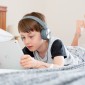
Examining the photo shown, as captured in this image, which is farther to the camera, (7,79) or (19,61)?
(19,61)

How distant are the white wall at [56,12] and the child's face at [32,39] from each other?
63.3 inches

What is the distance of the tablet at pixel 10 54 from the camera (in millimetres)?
797

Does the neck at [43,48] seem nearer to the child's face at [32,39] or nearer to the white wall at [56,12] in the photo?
the child's face at [32,39]

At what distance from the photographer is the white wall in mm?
2801

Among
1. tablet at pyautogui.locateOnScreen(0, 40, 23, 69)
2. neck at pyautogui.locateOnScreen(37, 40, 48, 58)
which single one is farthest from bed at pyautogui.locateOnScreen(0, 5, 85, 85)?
neck at pyautogui.locateOnScreen(37, 40, 48, 58)

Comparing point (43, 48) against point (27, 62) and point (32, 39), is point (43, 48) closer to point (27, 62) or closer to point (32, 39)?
point (32, 39)

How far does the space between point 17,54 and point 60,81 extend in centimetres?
44

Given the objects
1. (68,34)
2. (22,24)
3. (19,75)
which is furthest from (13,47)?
(68,34)

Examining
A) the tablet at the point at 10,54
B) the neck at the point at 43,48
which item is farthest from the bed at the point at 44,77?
the neck at the point at 43,48

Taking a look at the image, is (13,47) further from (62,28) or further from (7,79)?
(62,28)

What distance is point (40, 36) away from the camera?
1119 millimetres

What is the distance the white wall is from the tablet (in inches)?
73.4

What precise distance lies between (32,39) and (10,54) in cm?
30

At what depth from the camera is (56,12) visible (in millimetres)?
3086
